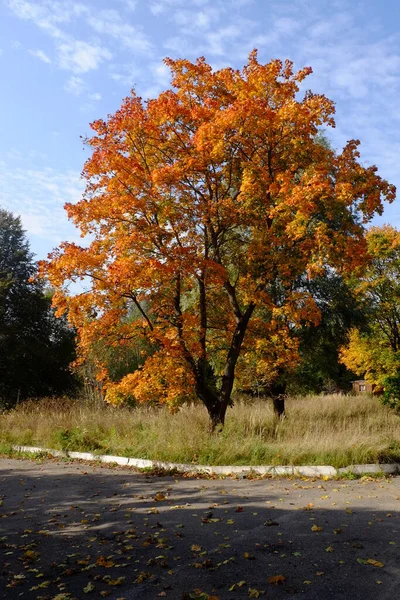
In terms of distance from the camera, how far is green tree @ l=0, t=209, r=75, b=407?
26.4 meters

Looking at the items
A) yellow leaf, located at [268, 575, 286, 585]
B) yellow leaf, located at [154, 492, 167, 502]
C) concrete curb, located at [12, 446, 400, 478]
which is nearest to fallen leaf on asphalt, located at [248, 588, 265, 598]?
yellow leaf, located at [268, 575, 286, 585]

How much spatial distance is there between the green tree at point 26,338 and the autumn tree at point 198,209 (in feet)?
55.0

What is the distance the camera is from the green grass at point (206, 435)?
9.74 metres

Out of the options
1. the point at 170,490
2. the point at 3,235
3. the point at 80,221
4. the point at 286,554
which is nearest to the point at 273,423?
the point at 170,490

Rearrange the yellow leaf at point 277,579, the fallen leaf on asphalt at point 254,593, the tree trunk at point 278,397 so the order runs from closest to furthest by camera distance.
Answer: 1. the fallen leaf on asphalt at point 254,593
2. the yellow leaf at point 277,579
3. the tree trunk at point 278,397

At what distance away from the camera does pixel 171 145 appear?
11.7 metres

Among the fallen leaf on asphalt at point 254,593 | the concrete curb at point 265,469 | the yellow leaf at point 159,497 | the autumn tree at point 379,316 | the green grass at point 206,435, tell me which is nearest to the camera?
the fallen leaf on asphalt at point 254,593

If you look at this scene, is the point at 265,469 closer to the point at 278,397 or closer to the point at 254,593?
the point at 254,593

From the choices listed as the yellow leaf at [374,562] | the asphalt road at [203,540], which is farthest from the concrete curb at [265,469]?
the yellow leaf at [374,562]

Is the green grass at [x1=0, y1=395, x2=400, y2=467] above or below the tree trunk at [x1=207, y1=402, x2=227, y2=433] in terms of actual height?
below

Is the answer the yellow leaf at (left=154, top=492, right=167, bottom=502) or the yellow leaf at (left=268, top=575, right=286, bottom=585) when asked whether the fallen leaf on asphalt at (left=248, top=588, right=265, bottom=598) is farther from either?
the yellow leaf at (left=154, top=492, right=167, bottom=502)

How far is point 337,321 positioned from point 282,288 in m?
3.33

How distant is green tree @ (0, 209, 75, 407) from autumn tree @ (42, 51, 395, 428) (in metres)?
16.8

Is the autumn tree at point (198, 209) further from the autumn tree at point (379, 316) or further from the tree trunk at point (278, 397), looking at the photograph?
the autumn tree at point (379, 316)
